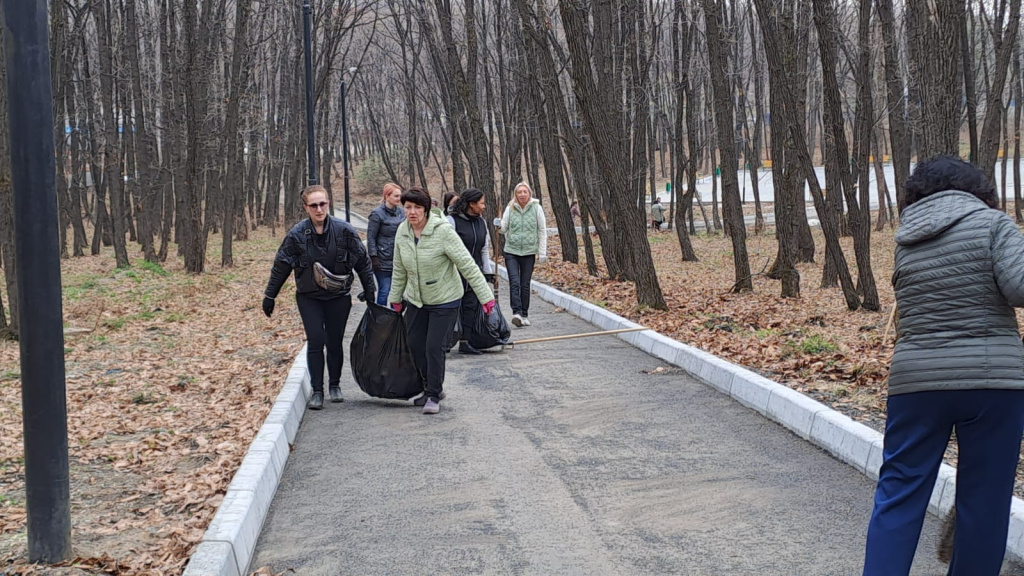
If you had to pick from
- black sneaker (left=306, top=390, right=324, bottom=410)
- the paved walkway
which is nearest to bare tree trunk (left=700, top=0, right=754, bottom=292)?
the paved walkway

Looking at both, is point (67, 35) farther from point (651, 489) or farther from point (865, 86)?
point (651, 489)

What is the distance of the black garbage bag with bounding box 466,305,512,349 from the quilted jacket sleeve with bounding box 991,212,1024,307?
793cm

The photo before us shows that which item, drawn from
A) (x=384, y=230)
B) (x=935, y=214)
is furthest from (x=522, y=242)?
(x=935, y=214)

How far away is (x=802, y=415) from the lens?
728 cm

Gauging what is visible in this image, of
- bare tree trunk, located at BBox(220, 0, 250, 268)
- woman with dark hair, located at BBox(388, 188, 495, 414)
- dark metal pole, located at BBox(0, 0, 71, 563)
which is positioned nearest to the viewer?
dark metal pole, located at BBox(0, 0, 71, 563)

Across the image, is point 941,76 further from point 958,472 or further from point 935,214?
point 958,472

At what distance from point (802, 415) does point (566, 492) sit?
221 centimetres

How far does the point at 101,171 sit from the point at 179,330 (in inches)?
963

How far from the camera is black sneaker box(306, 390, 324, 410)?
8727 mm

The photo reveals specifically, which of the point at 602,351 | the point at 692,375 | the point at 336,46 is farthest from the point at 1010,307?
the point at 336,46

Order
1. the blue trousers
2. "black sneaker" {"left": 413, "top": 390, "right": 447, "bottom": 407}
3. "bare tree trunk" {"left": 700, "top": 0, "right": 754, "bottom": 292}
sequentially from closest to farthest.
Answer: "black sneaker" {"left": 413, "top": 390, "right": 447, "bottom": 407} < the blue trousers < "bare tree trunk" {"left": 700, "top": 0, "right": 754, "bottom": 292}

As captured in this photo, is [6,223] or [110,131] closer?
[6,223]

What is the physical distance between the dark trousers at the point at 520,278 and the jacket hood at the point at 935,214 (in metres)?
9.76

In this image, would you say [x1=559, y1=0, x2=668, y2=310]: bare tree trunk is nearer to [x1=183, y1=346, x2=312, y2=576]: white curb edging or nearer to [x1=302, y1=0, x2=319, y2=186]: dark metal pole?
[x1=183, y1=346, x2=312, y2=576]: white curb edging
